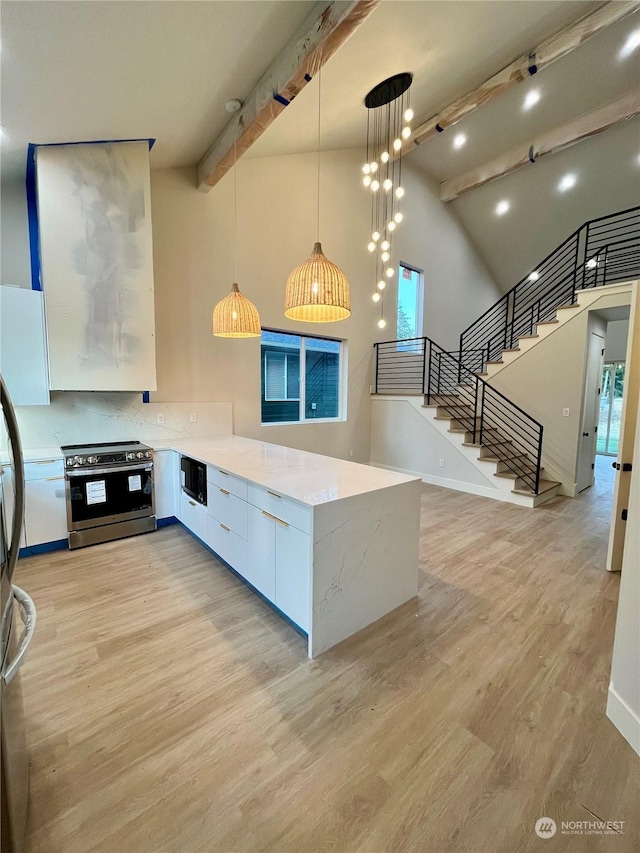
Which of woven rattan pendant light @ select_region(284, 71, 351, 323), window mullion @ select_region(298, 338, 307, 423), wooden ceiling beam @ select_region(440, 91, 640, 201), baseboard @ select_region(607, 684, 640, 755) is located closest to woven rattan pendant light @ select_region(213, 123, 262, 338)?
woven rattan pendant light @ select_region(284, 71, 351, 323)

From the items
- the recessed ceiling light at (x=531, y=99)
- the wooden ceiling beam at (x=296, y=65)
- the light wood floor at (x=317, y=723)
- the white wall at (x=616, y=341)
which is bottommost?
the light wood floor at (x=317, y=723)

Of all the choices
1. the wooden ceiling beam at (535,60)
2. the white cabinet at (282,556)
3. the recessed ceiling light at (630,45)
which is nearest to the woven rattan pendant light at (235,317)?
the white cabinet at (282,556)

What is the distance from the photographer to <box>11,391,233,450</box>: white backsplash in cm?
335

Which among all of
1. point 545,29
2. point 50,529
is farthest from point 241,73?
point 50,529

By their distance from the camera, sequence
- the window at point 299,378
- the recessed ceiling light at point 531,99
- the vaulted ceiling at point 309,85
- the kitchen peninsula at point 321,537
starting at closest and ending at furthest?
1. the kitchen peninsula at point 321,537
2. the vaulted ceiling at point 309,85
3. the recessed ceiling light at point 531,99
4. the window at point 299,378

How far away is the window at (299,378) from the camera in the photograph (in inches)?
204

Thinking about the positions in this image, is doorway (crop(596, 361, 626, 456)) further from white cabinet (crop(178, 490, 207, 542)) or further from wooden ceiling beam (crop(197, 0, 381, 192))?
white cabinet (crop(178, 490, 207, 542))

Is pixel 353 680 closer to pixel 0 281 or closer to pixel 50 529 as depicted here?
pixel 50 529

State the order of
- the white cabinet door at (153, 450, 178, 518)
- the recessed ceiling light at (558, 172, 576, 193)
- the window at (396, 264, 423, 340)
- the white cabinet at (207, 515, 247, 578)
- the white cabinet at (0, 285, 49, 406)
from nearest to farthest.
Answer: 1. the white cabinet at (207, 515, 247, 578)
2. the white cabinet at (0, 285, 49, 406)
3. the white cabinet door at (153, 450, 178, 518)
4. the recessed ceiling light at (558, 172, 576, 193)
5. the window at (396, 264, 423, 340)

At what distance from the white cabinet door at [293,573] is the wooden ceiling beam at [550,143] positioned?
25.0ft

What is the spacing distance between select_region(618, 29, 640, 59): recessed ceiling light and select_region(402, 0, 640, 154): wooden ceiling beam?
0.81 metres

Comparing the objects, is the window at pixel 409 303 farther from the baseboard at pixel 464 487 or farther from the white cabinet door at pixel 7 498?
the white cabinet door at pixel 7 498

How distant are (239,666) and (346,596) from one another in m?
0.68

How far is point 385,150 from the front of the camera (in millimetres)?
5000
